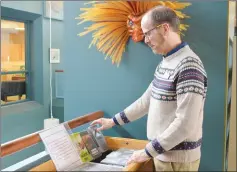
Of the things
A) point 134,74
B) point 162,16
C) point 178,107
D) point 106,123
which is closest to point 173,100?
point 178,107

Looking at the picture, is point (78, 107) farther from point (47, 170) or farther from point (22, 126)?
point (22, 126)

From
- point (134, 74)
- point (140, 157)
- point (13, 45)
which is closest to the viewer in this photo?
point (140, 157)

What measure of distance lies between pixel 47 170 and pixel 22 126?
6.90 feet

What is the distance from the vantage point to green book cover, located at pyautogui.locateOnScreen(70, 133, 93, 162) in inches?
60.0

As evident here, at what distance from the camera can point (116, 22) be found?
Result: 5.93 feet

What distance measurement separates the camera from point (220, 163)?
5.80 feet

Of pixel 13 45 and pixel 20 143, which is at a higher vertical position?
pixel 13 45

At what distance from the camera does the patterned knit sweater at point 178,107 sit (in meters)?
1.08

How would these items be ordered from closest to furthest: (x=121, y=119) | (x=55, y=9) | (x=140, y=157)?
(x=140, y=157), (x=121, y=119), (x=55, y=9)

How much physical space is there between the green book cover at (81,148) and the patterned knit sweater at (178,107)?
1.47 ft

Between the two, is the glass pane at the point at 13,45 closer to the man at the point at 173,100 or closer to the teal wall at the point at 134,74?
the teal wall at the point at 134,74

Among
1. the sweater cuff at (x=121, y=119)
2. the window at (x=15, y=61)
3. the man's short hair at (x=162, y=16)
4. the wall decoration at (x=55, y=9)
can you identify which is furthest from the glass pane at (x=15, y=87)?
the man's short hair at (x=162, y=16)

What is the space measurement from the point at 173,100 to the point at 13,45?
269cm

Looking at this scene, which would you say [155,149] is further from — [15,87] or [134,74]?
[15,87]
